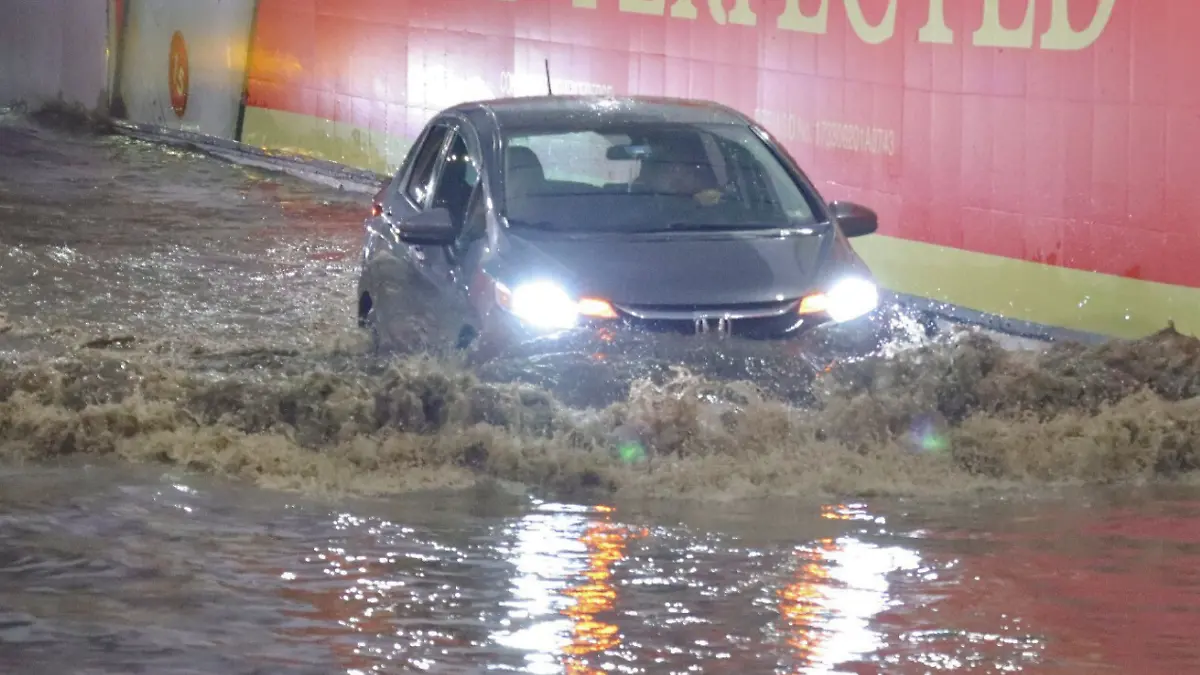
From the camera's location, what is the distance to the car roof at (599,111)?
9445 mm

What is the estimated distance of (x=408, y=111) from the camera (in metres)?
19.4

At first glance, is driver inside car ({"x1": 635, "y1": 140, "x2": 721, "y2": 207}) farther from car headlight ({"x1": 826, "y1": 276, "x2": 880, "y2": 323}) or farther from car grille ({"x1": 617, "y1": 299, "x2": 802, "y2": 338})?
car grille ({"x1": 617, "y1": 299, "x2": 802, "y2": 338})

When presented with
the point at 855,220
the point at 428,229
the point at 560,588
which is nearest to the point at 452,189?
the point at 428,229

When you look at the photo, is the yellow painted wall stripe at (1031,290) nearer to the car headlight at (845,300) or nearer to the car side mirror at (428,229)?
the car headlight at (845,300)

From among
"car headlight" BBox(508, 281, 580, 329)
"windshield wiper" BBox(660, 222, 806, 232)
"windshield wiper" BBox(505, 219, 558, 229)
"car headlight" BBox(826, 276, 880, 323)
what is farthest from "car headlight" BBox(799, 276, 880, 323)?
"windshield wiper" BBox(505, 219, 558, 229)

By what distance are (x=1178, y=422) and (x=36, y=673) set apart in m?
4.81

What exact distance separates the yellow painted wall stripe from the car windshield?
8.02 feet

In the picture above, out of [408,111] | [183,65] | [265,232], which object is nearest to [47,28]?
[183,65]

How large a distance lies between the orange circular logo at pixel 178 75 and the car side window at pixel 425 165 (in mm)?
13406

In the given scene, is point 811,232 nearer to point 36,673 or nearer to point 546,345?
point 546,345

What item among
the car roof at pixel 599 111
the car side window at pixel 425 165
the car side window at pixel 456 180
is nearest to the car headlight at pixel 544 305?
the car side window at pixel 456 180

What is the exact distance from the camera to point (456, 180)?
31.2ft

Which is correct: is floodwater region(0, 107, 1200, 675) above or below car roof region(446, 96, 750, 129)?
below

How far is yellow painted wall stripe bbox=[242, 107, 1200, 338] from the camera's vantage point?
1066cm
